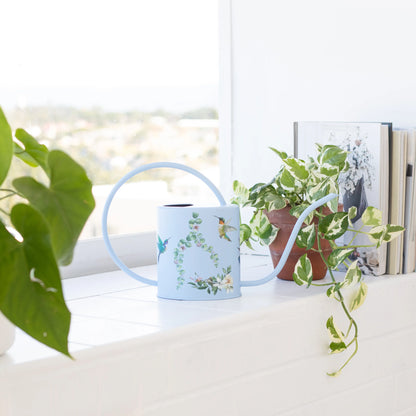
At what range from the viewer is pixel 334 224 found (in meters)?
1.21

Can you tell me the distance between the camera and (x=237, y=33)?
1.65 metres

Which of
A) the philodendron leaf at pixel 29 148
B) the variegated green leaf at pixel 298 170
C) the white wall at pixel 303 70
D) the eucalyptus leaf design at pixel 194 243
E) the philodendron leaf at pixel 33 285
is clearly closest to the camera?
the philodendron leaf at pixel 33 285

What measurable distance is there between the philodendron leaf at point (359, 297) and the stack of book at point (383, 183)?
0.13 metres

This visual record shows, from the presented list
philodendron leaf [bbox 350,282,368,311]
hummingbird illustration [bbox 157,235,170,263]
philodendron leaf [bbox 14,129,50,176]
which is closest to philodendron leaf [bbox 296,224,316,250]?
philodendron leaf [bbox 350,282,368,311]

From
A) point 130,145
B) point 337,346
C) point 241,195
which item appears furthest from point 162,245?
point 130,145

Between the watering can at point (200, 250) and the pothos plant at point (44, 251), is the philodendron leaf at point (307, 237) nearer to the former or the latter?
the watering can at point (200, 250)

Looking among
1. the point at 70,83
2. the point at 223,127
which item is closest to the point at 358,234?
the point at 223,127

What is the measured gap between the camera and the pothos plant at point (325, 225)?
1197mm

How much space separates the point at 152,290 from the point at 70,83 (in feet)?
1.45

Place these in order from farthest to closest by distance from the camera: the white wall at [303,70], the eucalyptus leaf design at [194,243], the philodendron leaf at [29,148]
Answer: the white wall at [303,70] → the eucalyptus leaf design at [194,243] → the philodendron leaf at [29,148]

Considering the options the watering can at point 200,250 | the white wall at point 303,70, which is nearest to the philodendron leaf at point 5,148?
the watering can at point 200,250

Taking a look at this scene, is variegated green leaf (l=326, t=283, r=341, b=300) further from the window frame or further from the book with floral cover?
the window frame

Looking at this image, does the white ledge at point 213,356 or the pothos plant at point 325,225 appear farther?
the pothos plant at point 325,225

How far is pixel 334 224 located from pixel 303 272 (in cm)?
9
